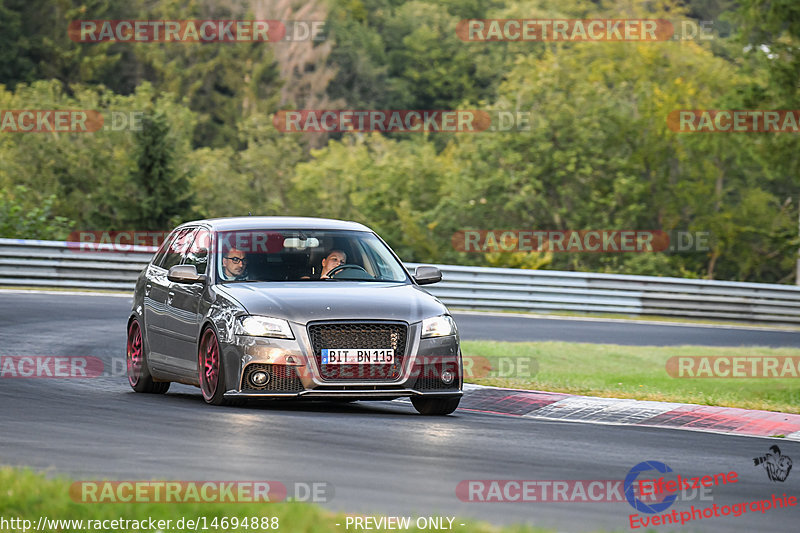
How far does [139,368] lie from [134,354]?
25 centimetres

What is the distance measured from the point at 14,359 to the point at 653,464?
27.2 feet

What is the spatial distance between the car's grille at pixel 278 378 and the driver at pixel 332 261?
138 cm

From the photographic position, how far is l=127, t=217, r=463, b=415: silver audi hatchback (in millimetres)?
10719

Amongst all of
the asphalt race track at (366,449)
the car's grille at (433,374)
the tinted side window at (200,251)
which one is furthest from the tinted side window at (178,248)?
the car's grille at (433,374)

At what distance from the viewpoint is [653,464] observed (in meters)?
8.88

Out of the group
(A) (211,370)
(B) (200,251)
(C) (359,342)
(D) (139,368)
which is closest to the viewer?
(C) (359,342)

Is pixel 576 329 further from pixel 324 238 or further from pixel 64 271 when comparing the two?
pixel 324 238

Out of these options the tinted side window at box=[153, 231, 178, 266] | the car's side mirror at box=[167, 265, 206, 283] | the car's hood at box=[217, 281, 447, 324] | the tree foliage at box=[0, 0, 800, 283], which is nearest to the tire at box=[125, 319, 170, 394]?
the tinted side window at box=[153, 231, 178, 266]

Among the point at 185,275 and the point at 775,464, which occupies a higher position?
the point at 185,275

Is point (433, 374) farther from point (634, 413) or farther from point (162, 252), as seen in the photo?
point (162, 252)

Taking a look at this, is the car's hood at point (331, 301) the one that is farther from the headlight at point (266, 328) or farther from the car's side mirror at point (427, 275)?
the car's side mirror at point (427, 275)

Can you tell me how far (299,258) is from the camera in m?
12.0

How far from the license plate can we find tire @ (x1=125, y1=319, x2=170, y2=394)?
2770 mm

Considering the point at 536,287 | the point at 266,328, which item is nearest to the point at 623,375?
the point at 266,328
